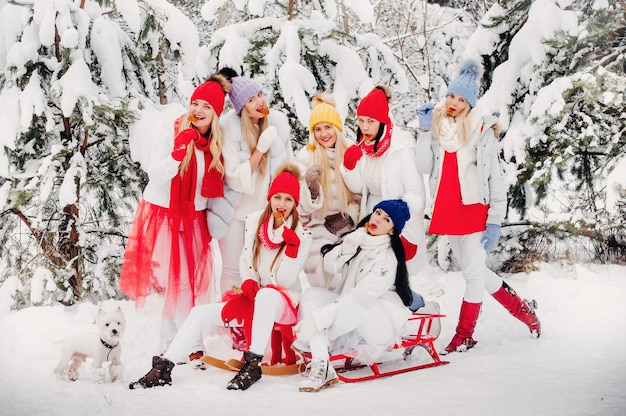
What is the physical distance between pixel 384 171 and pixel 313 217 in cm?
59

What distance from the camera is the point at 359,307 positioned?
3.41m

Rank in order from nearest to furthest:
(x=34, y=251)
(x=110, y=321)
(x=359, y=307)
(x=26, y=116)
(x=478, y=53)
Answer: (x=110, y=321), (x=359, y=307), (x=26, y=116), (x=34, y=251), (x=478, y=53)

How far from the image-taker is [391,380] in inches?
131

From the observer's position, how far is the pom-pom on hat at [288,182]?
3.52 meters

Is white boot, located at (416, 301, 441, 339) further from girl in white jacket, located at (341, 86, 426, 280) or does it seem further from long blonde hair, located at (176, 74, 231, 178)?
long blonde hair, located at (176, 74, 231, 178)

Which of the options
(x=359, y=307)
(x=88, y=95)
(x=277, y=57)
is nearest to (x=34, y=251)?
(x=88, y=95)

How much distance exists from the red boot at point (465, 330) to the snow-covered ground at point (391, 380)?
9cm

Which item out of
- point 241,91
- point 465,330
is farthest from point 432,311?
point 241,91

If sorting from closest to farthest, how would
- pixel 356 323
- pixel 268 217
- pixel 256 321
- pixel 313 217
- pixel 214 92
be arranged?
pixel 256 321 < pixel 356 323 < pixel 268 217 < pixel 214 92 < pixel 313 217

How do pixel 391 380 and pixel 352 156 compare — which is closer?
pixel 391 380

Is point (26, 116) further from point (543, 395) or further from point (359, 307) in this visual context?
point (543, 395)

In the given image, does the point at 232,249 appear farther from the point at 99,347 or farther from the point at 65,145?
the point at 65,145

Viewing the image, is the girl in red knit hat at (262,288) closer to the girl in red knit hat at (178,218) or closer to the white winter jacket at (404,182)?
the girl in red knit hat at (178,218)

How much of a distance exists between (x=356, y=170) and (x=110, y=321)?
1.82 meters
